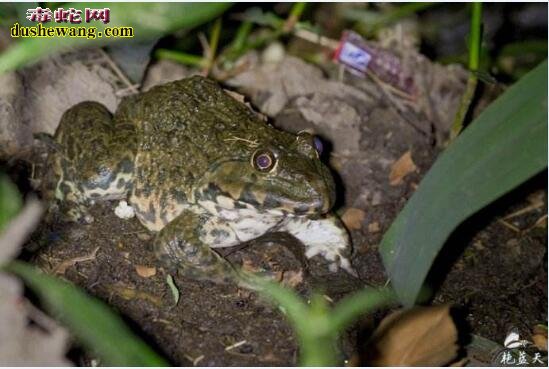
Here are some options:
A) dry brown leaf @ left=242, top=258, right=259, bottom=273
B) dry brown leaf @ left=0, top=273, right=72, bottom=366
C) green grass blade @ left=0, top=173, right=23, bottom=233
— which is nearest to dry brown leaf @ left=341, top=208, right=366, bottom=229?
dry brown leaf @ left=242, top=258, right=259, bottom=273

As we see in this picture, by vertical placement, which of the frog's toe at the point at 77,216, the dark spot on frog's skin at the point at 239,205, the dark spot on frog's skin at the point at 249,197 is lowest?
the frog's toe at the point at 77,216

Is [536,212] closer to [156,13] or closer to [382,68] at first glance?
[382,68]

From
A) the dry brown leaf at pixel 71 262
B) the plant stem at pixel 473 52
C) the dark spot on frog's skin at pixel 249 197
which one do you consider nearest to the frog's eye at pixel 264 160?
the dark spot on frog's skin at pixel 249 197

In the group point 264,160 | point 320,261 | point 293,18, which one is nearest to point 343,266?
point 320,261

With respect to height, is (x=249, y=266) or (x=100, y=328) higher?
(x=100, y=328)

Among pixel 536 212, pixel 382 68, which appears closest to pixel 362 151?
pixel 382 68

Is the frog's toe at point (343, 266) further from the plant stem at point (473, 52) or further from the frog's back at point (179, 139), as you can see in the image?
the plant stem at point (473, 52)

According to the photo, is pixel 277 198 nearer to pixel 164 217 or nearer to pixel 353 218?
pixel 164 217
